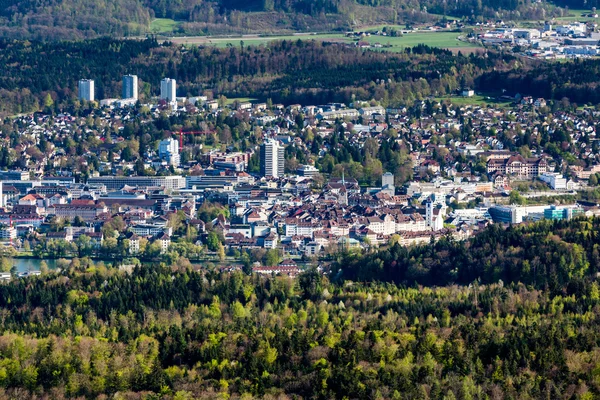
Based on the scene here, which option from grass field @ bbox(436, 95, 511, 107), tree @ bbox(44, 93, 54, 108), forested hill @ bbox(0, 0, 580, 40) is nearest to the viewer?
grass field @ bbox(436, 95, 511, 107)

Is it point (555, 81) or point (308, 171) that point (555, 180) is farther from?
point (555, 81)

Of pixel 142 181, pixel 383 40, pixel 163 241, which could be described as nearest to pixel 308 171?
pixel 142 181

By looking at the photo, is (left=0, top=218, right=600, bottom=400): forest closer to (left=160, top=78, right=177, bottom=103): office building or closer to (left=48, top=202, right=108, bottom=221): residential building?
(left=48, top=202, right=108, bottom=221): residential building

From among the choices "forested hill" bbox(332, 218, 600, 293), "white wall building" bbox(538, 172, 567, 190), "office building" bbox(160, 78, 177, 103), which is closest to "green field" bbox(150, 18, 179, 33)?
"office building" bbox(160, 78, 177, 103)

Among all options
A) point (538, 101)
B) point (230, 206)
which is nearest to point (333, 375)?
point (230, 206)

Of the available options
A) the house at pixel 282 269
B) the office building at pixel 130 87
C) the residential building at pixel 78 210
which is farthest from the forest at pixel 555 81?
the house at pixel 282 269

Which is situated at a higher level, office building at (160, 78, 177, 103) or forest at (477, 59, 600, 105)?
forest at (477, 59, 600, 105)
